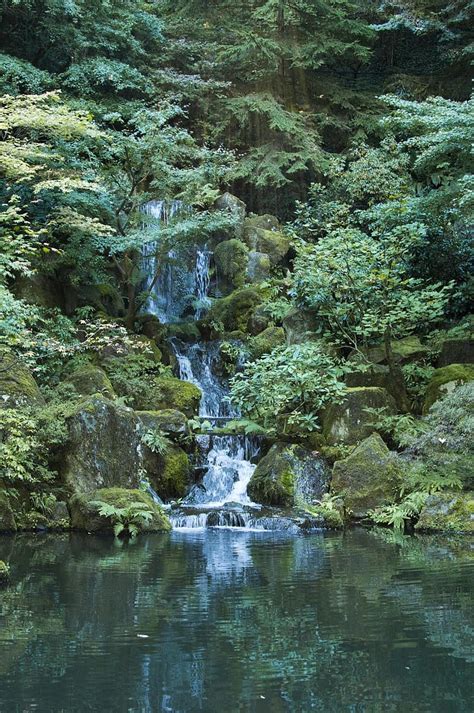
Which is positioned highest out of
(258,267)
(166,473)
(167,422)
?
(258,267)

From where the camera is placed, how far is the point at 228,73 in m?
25.5

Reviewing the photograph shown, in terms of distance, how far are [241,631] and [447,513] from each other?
6.41 meters

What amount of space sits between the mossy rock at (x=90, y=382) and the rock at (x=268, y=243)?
8.43m

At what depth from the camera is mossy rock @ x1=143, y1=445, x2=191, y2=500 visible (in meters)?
14.3

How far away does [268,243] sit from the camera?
72.4 feet

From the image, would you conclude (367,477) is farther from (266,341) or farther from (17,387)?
(266,341)

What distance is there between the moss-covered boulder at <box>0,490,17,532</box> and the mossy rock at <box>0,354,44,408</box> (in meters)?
1.68

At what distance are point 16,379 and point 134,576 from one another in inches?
245

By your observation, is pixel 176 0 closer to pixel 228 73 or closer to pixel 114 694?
pixel 228 73

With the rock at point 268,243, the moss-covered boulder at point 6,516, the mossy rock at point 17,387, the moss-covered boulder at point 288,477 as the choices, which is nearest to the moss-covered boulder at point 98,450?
the mossy rock at point 17,387

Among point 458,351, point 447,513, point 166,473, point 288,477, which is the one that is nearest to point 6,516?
point 166,473

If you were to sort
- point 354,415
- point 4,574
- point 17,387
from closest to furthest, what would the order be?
point 4,574 → point 17,387 → point 354,415

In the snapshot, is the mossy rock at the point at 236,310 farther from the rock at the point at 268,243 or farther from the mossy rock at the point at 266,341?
the rock at the point at 268,243

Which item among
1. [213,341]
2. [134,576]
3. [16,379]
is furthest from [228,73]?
[134,576]
